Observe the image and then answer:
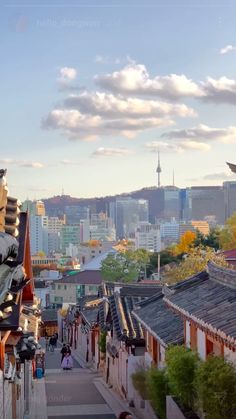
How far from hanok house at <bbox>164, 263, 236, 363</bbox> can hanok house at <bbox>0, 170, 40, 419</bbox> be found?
12.5 feet

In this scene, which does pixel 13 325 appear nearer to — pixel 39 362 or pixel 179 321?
pixel 179 321

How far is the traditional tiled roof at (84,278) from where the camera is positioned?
97188mm

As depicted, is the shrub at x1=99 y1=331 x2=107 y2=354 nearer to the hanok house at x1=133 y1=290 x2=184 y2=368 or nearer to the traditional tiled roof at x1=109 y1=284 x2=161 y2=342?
the traditional tiled roof at x1=109 y1=284 x2=161 y2=342

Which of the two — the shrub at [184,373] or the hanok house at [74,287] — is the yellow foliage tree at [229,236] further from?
the shrub at [184,373]

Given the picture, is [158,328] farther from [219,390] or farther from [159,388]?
[219,390]

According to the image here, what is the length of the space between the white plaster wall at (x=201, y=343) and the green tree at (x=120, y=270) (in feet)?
191

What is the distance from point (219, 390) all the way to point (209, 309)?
131 inches

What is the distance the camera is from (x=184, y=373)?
1444 centimetres

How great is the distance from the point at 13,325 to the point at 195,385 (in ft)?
14.1

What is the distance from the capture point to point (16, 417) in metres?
18.9

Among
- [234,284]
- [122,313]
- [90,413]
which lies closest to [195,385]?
[234,284]

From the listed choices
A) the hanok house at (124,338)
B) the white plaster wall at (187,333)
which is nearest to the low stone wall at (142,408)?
the hanok house at (124,338)

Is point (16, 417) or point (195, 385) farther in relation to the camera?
point (16, 417)

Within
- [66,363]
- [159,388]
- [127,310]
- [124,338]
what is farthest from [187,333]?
[66,363]
